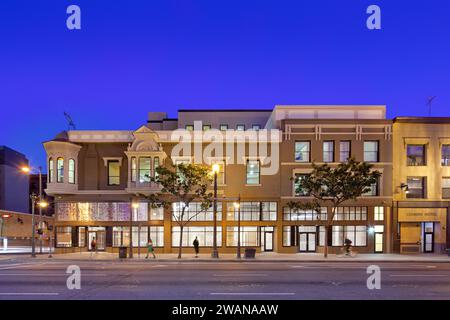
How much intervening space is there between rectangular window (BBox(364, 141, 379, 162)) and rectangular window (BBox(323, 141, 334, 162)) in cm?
313

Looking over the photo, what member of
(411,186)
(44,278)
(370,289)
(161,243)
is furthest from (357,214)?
(44,278)

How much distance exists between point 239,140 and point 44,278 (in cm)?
2178

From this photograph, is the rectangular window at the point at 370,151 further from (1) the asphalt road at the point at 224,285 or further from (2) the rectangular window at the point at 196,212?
(1) the asphalt road at the point at 224,285

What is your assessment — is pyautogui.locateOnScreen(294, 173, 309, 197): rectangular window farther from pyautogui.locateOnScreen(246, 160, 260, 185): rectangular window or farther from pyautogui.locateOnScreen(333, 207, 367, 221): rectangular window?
pyautogui.locateOnScreen(333, 207, 367, 221): rectangular window

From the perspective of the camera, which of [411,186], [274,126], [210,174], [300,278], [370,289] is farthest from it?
[274,126]

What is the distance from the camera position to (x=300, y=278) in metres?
17.4

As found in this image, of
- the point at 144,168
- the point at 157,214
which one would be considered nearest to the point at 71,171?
the point at 144,168

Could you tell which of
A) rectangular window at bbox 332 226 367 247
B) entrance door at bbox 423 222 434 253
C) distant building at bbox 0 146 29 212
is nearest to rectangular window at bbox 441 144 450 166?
entrance door at bbox 423 222 434 253

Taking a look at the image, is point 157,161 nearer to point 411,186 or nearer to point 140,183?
point 140,183

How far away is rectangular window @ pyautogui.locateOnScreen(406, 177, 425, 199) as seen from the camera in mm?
36312

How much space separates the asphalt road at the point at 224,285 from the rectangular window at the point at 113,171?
17.2 metres

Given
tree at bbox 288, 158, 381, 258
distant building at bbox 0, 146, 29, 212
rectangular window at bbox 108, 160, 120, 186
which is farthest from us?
distant building at bbox 0, 146, 29, 212

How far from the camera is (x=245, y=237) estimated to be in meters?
35.9

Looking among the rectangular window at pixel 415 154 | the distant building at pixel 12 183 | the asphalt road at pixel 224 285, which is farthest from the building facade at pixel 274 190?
the distant building at pixel 12 183
